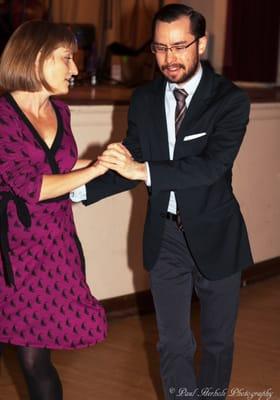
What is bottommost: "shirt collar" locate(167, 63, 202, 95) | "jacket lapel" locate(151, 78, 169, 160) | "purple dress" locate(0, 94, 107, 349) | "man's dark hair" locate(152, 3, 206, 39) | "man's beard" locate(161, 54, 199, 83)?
"purple dress" locate(0, 94, 107, 349)

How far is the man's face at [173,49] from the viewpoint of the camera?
107 inches

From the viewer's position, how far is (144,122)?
2924 millimetres

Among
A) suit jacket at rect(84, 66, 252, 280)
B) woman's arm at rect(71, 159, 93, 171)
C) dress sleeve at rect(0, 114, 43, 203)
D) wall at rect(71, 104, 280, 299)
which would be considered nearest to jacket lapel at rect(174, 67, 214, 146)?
suit jacket at rect(84, 66, 252, 280)

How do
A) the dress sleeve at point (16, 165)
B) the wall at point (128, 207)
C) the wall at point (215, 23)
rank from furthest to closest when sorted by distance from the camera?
1. the wall at point (215, 23)
2. the wall at point (128, 207)
3. the dress sleeve at point (16, 165)

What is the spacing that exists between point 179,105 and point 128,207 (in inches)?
71.2

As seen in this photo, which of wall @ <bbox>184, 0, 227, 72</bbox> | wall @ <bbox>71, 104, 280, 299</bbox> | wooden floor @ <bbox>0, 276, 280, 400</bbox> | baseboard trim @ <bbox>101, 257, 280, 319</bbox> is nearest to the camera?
wooden floor @ <bbox>0, 276, 280, 400</bbox>

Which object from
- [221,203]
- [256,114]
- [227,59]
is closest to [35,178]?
[221,203]

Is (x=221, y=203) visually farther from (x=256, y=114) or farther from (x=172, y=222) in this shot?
(x=256, y=114)

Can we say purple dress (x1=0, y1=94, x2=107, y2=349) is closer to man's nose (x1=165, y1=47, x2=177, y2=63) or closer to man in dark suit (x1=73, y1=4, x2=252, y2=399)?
man in dark suit (x1=73, y1=4, x2=252, y2=399)

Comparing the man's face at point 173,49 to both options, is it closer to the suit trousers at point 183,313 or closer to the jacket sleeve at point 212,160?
the jacket sleeve at point 212,160

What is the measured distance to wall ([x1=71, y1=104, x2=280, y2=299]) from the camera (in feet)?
14.4

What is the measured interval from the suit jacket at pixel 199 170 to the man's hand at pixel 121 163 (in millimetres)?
42

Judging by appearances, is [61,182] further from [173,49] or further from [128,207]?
[128,207]

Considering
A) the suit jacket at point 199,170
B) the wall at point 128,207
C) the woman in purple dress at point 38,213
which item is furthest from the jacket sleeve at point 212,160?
the wall at point 128,207
